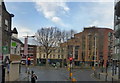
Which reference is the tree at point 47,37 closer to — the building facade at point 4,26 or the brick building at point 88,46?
the brick building at point 88,46

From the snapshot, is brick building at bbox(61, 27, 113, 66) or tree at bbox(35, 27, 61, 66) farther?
brick building at bbox(61, 27, 113, 66)

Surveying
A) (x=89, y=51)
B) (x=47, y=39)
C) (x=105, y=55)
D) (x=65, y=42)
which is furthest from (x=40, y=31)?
(x=105, y=55)

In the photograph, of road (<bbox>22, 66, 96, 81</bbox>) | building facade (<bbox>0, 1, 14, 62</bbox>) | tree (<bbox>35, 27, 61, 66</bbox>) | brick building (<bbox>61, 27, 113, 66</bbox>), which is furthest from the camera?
brick building (<bbox>61, 27, 113, 66</bbox>)

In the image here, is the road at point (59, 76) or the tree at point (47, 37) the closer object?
the road at point (59, 76)

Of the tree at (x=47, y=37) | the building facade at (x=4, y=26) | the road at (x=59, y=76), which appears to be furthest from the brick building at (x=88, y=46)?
the building facade at (x=4, y=26)

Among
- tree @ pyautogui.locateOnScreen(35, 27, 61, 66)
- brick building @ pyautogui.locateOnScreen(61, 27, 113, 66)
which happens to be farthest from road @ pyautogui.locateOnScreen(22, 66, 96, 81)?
brick building @ pyautogui.locateOnScreen(61, 27, 113, 66)

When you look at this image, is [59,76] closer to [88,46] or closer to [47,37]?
[47,37]

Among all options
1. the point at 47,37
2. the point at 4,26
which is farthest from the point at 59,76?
the point at 47,37

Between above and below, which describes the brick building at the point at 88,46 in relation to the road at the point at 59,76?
above

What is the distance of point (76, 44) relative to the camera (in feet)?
352

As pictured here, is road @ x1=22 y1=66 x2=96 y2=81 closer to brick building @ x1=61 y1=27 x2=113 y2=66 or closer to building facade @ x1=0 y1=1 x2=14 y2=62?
building facade @ x1=0 y1=1 x2=14 y2=62

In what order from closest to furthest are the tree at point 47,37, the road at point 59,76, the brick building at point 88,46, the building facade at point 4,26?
the building facade at point 4,26
the road at point 59,76
the tree at point 47,37
the brick building at point 88,46

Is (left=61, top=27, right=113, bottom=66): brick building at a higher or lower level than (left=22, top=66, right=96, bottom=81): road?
higher

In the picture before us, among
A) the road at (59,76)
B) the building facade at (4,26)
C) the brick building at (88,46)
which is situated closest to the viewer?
the building facade at (4,26)
